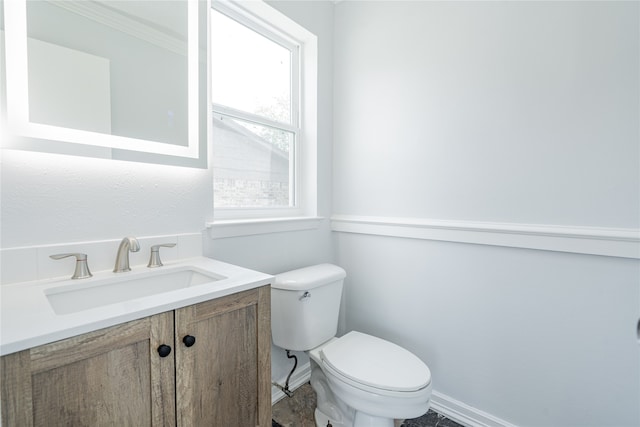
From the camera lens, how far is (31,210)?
875 mm

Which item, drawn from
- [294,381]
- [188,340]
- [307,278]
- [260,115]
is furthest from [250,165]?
[294,381]

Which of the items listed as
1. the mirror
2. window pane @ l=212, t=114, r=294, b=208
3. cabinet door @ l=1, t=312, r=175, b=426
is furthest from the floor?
the mirror

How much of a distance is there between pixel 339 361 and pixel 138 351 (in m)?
0.82

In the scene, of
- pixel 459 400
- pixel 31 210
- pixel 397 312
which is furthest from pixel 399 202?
pixel 31 210

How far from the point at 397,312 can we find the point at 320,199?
823 mm

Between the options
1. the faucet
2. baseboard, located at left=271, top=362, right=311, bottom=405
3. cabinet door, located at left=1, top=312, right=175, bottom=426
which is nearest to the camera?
cabinet door, located at left=1, top=312, right=175, bottom=426

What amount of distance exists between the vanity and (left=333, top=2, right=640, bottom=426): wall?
0.97 meters

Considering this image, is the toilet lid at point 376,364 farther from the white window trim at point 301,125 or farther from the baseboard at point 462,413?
the white window trim at point 301,125

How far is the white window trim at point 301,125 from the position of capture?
4.97ft

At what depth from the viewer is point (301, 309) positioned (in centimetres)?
138

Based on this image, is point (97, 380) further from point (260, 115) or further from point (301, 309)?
point (260, 115)

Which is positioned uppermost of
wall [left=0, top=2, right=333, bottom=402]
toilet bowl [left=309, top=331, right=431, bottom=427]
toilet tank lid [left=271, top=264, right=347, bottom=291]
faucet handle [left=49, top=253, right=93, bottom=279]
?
wall [left=0, top=2, right=333, bottom=402]

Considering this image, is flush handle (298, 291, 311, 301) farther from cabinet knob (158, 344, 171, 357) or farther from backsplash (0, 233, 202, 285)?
cabinet knob (158, 344, 171, 357)

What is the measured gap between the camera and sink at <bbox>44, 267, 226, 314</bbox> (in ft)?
2.81
